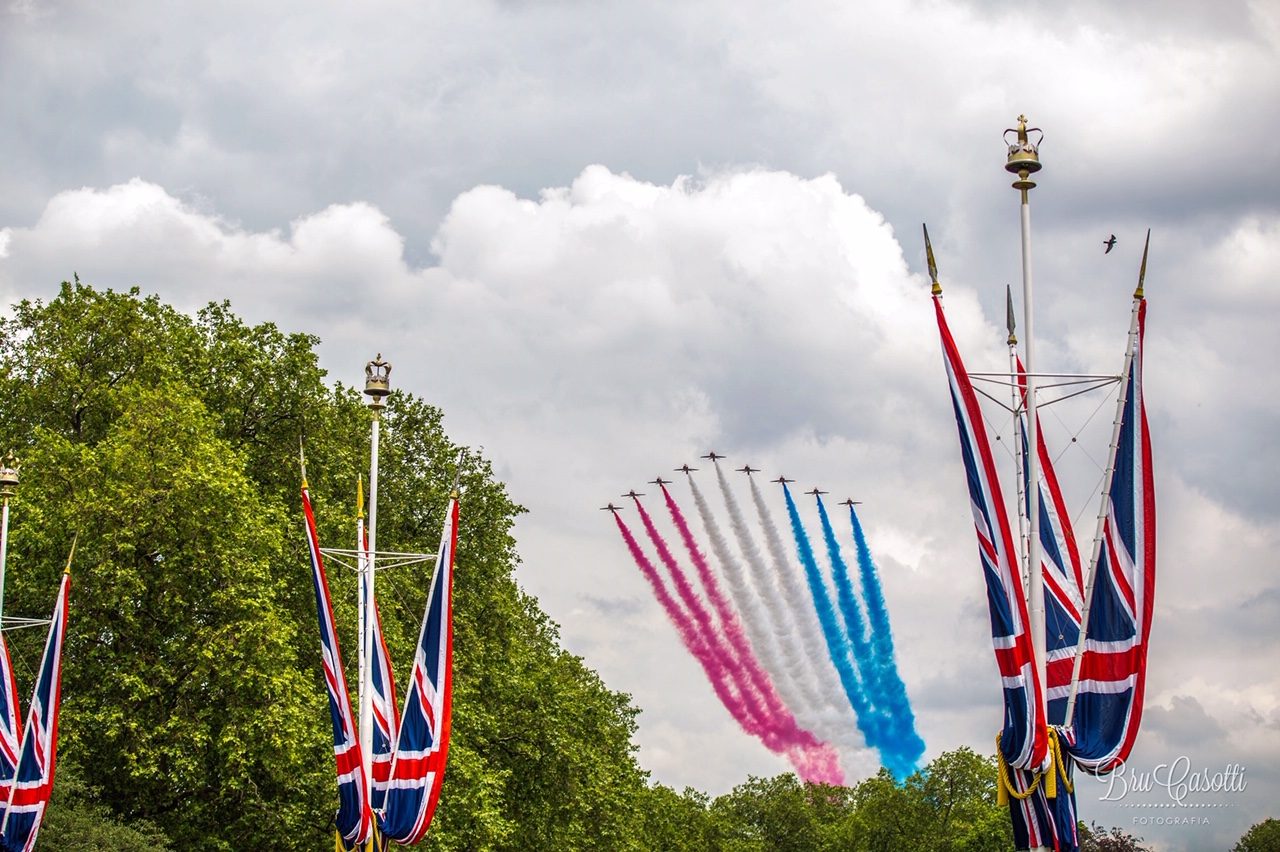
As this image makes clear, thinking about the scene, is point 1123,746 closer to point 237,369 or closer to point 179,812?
point 179,812

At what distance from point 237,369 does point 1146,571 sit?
30532mm

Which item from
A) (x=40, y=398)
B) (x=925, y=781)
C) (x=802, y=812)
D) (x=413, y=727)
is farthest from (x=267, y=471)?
(x=802, y=812)

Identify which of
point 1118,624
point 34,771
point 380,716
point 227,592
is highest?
point 227,592

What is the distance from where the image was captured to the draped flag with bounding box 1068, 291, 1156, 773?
76.1 ft

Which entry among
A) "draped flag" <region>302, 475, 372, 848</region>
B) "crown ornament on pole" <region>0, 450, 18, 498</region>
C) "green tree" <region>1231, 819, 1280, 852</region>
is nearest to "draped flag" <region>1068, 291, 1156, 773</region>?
"draped flag" <region>302, 475, 372, 848</region>

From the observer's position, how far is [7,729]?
32062 mm

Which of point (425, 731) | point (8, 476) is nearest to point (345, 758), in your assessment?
point (425, 731)

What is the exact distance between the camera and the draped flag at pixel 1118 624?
76.1ft

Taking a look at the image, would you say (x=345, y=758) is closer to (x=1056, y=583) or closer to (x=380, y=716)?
(x=380, y=716)

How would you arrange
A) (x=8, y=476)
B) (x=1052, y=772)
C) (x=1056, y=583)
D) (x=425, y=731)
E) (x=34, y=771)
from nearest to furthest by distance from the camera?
(x=1052, y=772), (x=1056, y=583), (x=425, y=731), (x=34, y=771), (x=8, y=476)

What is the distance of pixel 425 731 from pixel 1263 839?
407 feet

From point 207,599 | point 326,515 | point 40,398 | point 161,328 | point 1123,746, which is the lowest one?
point 1123,746

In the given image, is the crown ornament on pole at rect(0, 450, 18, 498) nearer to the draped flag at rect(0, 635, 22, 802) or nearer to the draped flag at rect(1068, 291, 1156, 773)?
the draped flag at rect(0, 635, 22, 802)

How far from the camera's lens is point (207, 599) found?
39.7 m
